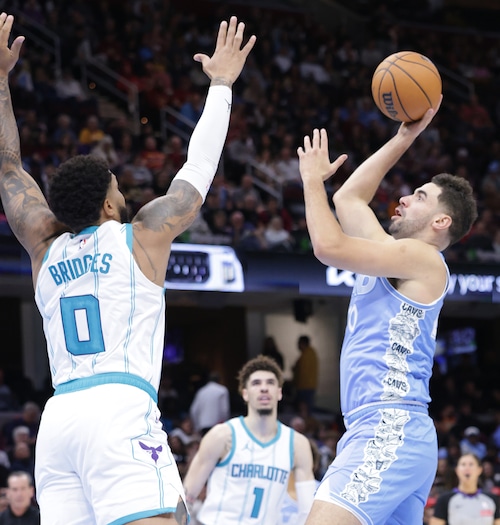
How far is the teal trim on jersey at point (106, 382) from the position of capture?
3.69m

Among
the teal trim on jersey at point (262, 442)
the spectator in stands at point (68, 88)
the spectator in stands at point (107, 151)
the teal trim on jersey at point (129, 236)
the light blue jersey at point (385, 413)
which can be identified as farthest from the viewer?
the spectator in stands at point (68, 88)

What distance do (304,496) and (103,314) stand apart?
12.3ft

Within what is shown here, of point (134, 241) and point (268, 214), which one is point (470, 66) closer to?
point (268, 214)

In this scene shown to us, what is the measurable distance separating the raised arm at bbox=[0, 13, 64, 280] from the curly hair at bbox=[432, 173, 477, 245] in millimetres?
1814

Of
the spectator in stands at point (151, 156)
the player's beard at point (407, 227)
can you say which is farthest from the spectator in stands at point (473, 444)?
the player's beard at point (407, 227)

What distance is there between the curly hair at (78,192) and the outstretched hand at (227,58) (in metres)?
0.67

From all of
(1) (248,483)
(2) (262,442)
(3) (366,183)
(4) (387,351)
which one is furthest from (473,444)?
(4) (387,351)

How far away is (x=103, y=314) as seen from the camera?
3.77 m

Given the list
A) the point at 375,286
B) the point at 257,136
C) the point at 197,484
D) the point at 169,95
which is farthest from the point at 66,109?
the point at 375,286

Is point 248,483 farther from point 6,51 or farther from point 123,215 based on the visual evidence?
point 6,51

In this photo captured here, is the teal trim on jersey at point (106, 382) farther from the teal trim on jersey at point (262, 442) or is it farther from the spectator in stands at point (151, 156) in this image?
the spectator in stands at point (151, 156)

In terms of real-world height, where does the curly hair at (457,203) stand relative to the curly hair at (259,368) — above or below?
above

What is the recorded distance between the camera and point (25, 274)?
12.5 metres

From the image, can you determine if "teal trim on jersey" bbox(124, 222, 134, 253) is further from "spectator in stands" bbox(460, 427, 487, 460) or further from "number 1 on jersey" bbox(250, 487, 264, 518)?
"spectator in stands" bbox(460, 427, 487, 460)
